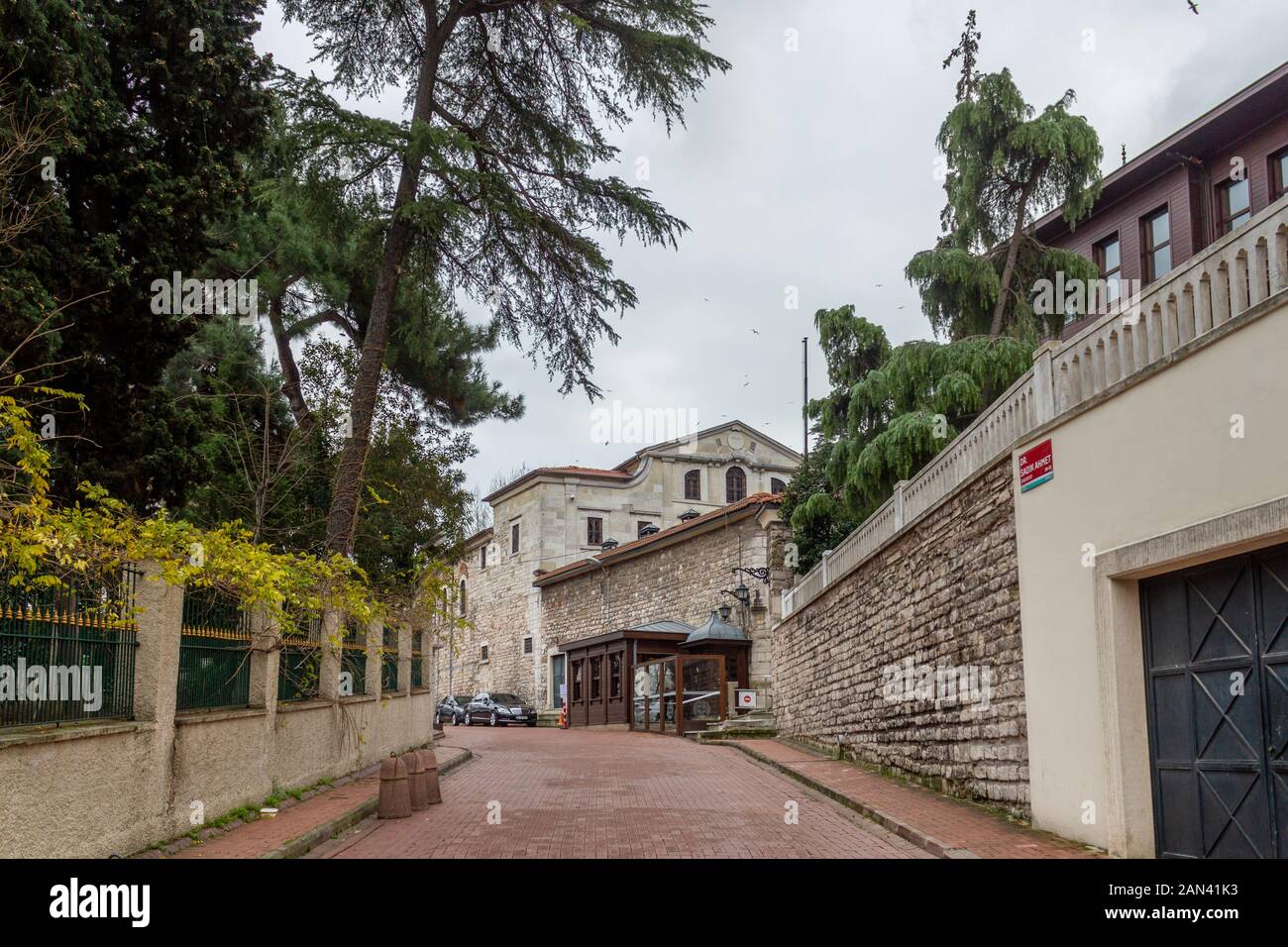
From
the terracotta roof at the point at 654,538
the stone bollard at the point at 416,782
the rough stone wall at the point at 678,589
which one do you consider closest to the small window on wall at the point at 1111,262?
the terracotta roof at the point at 654,538

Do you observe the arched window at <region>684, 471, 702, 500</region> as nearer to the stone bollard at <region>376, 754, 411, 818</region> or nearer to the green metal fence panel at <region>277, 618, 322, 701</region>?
the green metal fence panel at <region>277, 618, 322, 701</region>

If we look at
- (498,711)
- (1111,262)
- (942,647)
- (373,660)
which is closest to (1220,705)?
(942,647)

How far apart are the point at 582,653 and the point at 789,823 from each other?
2604 cm

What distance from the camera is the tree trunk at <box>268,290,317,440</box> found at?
20.7 m

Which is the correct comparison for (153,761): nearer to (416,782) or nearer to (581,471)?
(416,782)

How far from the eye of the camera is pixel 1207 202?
2206 centimetres

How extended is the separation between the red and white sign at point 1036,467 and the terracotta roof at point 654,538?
22225mm

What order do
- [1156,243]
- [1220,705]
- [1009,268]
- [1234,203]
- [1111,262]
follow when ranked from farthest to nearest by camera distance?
[1111,262]
[1156,243]
[1234,203]
[1009,268]
[1220,705]

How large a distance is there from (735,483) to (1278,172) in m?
27.5

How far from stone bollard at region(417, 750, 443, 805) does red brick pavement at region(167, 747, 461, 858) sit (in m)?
0.65

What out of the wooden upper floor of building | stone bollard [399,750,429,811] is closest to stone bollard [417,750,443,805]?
stone bollard [399,750,429,811]

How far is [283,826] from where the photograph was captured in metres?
9.89

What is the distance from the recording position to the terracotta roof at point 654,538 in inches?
1291
